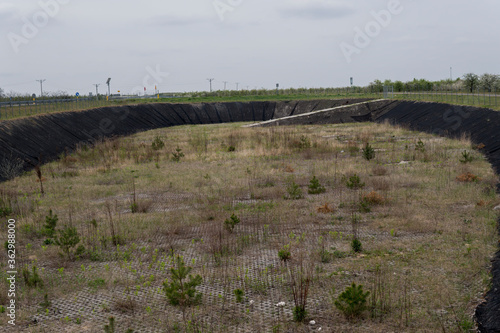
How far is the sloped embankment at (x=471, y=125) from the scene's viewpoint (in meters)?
7.33

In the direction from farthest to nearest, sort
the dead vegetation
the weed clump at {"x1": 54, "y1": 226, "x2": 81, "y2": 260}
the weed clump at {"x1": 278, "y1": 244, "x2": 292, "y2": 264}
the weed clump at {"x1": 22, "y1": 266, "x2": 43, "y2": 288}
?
1. the weed clump at {"x1": 54, "y1": 226, "x2": 81, "y2": 260}
2. the weed clump at {"x1": 278, "y1": 244, "x2": 292, "y2": 264}
3. the weed clump at {"x1": 22, "y1": 266, "x2": 43, "y2": 288}
4. the dead vegetation

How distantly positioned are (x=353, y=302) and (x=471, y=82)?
190 ft

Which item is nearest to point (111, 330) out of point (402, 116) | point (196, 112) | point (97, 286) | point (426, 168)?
point (97, 286)

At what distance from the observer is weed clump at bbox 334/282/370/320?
763cm

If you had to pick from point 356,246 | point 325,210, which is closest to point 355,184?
point 325,210

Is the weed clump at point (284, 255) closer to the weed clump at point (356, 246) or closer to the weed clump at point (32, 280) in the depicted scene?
the weed clump at point (356, 246)

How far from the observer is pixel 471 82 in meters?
58.2

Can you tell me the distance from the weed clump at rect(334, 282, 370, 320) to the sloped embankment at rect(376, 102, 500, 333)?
1.72 m

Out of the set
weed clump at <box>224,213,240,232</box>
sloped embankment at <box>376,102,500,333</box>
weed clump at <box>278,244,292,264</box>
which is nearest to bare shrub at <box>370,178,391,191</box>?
sloped embankment at <box>376,102,500,333</box>

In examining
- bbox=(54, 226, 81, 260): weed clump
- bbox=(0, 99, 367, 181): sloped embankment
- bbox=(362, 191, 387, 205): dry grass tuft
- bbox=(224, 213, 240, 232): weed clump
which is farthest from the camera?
bbox=(0, 99, 367, 181): sloped embankment

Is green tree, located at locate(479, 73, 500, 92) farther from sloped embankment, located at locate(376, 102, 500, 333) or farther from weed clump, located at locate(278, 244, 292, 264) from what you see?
weed clump, located at locate(278, 244, 292, 264)

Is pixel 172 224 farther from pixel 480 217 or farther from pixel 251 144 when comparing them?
pixel 251 144

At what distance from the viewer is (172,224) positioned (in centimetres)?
1316

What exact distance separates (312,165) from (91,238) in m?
12.6
